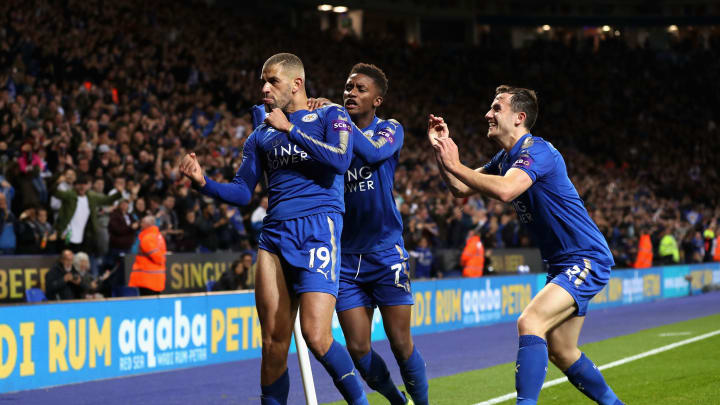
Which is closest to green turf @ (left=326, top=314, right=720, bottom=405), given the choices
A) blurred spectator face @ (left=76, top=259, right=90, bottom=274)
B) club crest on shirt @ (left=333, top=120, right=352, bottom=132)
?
club crest on shirt @ (left=333, top=120, right=352, bottom=132)

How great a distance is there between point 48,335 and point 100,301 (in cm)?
80

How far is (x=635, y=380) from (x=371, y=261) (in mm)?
4937

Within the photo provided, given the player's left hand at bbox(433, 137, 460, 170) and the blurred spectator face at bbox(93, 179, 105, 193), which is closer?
the player's left hand at bbox(433, 137, 460, 170)

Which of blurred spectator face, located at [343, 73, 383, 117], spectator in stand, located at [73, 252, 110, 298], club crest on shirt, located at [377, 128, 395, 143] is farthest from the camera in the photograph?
spectator in stand, located at [73, 252, 110, 298]

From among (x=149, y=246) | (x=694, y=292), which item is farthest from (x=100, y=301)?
(x=694, y=292)

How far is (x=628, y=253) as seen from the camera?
91.5 ft

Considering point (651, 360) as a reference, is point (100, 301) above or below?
above

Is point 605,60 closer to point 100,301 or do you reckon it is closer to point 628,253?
point 628,253

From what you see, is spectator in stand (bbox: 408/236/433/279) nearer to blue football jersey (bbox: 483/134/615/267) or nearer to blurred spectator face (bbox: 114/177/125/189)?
blurred spectator face (bbox: 114/177/125/189)

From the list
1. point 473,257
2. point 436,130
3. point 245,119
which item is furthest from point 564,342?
point 245,119

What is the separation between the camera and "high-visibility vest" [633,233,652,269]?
90.0ft

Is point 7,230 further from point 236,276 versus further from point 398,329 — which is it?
point 398,329

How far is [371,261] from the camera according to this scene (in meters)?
6.77

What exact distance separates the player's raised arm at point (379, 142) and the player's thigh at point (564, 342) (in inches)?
60.5
